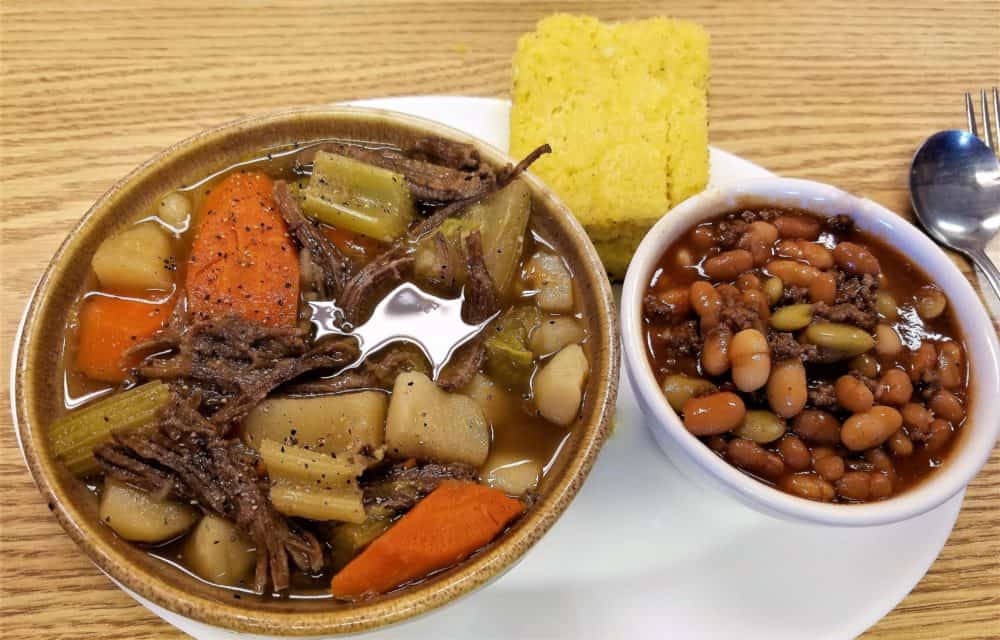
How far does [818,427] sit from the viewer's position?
5.85 feet

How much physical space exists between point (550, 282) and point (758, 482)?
2.49 feet

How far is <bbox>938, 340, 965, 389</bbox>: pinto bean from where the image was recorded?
188 centimetres

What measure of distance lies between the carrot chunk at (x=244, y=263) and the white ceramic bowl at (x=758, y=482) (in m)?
0.93

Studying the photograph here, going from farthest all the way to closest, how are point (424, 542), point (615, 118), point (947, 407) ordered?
point (615, 118) → point (947, 407) → point (424, 542)

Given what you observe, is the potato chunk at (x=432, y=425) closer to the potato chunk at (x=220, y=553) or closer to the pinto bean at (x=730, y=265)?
the potato chunk at (x=220, y=553)

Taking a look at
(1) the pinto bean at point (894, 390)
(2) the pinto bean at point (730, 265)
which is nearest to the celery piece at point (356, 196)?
(2) the pinto bean at point (730, 265)

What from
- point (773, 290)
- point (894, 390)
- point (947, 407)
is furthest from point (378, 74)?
point (947, 407)

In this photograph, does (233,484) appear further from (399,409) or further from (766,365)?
(766,365)

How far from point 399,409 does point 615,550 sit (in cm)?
79

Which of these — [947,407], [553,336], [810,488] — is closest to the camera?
[810,488]

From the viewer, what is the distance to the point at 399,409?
174 centimetres

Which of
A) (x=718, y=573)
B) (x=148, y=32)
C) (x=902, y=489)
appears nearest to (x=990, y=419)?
(x=902, y=489)

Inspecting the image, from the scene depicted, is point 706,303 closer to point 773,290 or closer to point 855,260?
point 773,290

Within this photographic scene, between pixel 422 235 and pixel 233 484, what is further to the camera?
pixel 422 235
